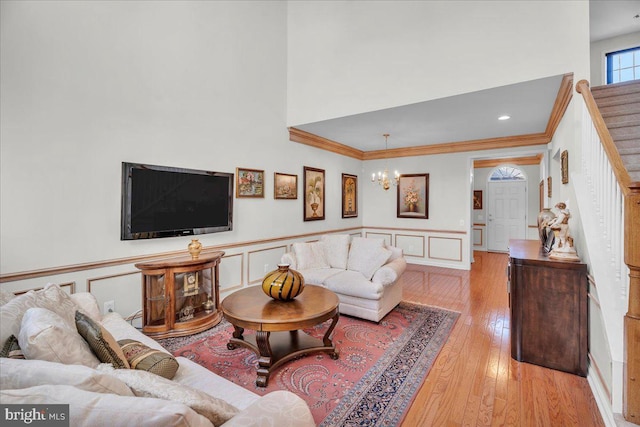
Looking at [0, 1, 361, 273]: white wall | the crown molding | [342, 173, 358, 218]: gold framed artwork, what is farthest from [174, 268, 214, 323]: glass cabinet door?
[342, 173, 358, 218]: gold framed artwork

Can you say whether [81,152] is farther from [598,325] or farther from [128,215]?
[598,325]

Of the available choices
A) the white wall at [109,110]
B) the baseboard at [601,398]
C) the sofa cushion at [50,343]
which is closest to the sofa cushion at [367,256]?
the white wall at [109,110]

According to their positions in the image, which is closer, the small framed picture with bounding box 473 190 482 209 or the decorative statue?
the decorative statue

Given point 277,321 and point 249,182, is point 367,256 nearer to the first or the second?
point 277,321

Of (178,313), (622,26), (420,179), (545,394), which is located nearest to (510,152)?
(420,179)

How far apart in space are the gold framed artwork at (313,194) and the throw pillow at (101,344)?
4141 millimetres

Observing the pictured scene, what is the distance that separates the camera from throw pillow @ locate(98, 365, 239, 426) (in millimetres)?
955

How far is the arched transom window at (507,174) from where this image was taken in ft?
26.2

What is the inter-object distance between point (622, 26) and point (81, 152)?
740cm

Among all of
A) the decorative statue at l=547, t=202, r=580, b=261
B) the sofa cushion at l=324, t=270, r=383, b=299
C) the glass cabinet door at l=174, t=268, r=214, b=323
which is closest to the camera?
the decorative statue at l=547, t=202, r=580, b=261

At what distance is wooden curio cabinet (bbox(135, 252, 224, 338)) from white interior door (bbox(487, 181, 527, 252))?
7765mm

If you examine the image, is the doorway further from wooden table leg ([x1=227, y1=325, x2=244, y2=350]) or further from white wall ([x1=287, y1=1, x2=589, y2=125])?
wooden table leg ([x1=227, y1=325, x2=244, y2=350])

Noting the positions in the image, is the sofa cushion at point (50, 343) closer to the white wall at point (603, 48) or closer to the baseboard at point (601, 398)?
the baseboard at point (601, 398)

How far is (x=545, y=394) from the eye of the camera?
6.92 feet
